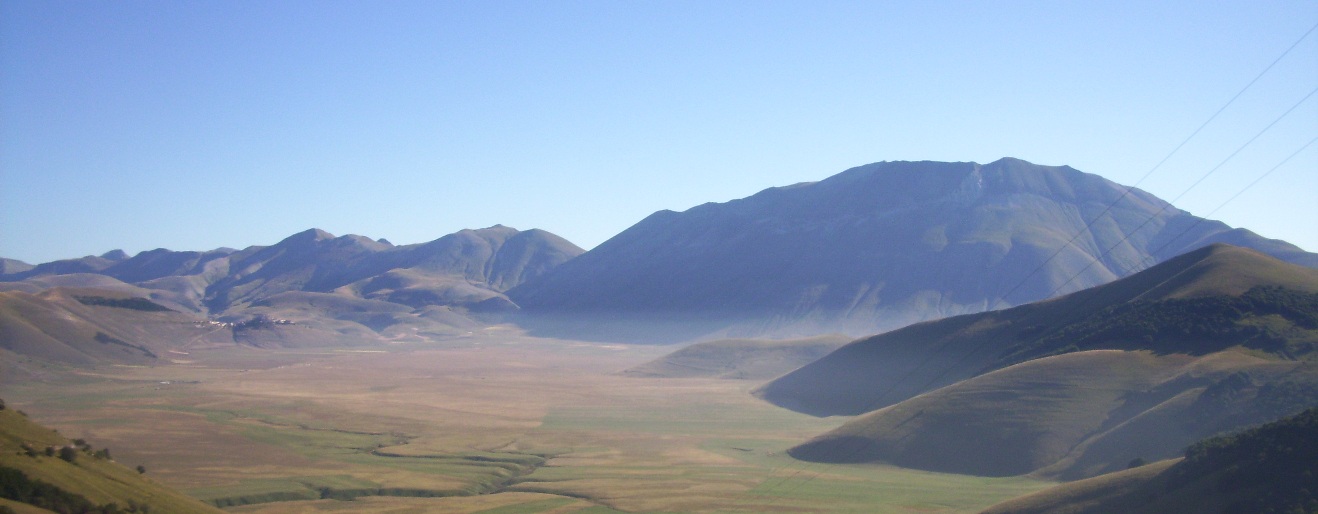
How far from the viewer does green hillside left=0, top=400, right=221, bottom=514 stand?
41.8 m

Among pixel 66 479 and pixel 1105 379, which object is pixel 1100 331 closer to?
pixel 1105 379

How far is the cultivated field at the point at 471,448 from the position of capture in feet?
253

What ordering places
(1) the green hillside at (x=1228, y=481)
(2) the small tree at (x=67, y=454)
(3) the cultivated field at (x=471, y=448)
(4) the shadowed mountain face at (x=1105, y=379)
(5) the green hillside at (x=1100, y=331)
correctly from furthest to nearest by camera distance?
(5) the green hillside at (x=1100, y=331)
(4) the shadowed mountain face at (x=1105, y=379)
(3) the cultivated field at (x=471, y=448)
(1) the green hillside at (x=1228, y=481)
(2) the small tree at (x=67, y=454)

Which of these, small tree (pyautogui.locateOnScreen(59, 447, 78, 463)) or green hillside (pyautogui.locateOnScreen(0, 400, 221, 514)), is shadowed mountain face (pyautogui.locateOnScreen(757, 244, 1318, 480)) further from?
small tree (pyautogui.locateOnScreen(59, 447, 78, 463))

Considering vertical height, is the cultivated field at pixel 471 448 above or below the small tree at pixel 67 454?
below

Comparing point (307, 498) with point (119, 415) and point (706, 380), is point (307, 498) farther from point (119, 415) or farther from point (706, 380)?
point (706, 380)

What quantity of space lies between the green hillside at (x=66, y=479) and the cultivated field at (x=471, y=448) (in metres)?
21.1

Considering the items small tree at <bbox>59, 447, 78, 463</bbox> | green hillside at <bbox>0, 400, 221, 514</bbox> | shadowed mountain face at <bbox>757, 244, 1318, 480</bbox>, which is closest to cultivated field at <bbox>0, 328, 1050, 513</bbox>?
shadowed mountain face at <bbox>757, 244, 1318, 480</bbox>

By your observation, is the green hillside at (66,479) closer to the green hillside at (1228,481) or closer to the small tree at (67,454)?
the small tree at (67,454)

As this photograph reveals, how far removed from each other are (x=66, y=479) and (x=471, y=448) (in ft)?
201

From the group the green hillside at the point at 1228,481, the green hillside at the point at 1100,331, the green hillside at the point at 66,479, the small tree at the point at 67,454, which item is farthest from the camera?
the green hillside at the point at 1100,331

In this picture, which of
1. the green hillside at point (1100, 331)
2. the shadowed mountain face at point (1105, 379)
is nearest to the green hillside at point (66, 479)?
the shadowed mountain face at point (1105, 379)

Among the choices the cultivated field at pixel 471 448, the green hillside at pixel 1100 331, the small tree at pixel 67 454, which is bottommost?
the cultivated field at pixel 471 448

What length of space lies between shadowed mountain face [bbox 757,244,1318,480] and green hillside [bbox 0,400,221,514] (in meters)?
62.1
